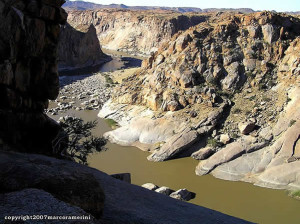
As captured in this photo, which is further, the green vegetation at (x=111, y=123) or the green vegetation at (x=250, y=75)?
the green vegetation at (x=111, y=123)

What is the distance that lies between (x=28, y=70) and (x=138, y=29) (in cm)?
10560

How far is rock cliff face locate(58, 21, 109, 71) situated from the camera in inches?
3147

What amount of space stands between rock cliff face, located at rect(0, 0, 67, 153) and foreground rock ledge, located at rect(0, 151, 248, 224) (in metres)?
4.63

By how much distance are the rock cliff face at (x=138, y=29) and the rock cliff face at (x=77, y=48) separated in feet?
82.2

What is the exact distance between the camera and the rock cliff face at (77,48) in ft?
262

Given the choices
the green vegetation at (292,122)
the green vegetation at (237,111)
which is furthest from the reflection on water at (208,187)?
the green vegetation at (237,111)

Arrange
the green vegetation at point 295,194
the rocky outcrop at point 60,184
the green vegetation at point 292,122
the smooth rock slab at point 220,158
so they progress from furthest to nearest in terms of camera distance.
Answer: the green vegetation at point 292,122 < the smooth rock slab at point 220,158 < the green vegetation at point 295,194 < the rocky outcrop at point 60,184

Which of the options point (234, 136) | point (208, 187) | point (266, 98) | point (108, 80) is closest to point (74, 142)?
A: point (208, 187)

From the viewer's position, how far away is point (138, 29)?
4734 inches

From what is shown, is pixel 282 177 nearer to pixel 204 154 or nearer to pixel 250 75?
pixel 204 154

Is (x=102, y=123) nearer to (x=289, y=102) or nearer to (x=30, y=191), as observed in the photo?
(x=289, y=102)

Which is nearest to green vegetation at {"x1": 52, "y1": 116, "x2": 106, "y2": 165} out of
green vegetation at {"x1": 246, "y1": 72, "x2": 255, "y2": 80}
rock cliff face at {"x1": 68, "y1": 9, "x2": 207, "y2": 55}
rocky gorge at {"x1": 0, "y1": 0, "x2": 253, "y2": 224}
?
rocky gorge at {"x1": 0, "y1": 0, "x2": 253, "y2": 224}

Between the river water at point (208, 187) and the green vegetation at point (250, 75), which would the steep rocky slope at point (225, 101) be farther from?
the river water at point (208, 187)

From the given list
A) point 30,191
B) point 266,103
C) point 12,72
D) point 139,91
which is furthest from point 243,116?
point 30,191
